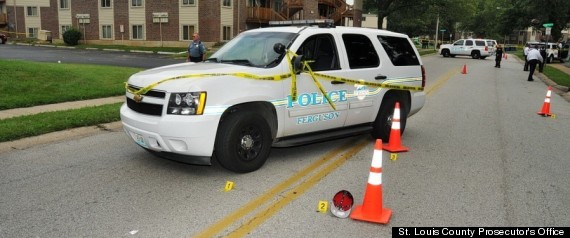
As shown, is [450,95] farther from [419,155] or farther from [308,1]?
[308,1]

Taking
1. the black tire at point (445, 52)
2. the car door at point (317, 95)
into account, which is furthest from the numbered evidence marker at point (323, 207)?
the black tire at point (445, 52)

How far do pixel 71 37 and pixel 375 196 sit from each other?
4442 centimetres

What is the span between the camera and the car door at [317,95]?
6.06 m

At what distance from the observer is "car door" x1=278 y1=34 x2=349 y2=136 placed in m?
6.06

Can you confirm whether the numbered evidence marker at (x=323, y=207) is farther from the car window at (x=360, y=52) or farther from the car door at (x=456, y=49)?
the car door at (x=456, y=49)

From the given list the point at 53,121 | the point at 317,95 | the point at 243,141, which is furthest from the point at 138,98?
the point at 53,121

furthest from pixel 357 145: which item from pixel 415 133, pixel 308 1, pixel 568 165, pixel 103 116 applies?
pixel 308 1

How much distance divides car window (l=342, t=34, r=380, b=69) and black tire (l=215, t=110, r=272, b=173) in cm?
189

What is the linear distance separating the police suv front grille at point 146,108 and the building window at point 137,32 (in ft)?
128

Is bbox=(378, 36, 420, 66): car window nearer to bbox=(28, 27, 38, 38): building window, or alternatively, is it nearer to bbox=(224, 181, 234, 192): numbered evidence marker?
bbox=(224, 181, 234, 192): numbered evidence marker

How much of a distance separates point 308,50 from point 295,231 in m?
2.91

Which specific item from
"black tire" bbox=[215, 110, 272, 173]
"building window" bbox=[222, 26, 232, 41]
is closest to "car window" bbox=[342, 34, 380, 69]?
"black tire" bbox=[215, 110, 272, 173]

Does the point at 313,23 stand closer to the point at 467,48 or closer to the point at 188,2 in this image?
the point at 188,2

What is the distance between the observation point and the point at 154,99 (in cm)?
533
